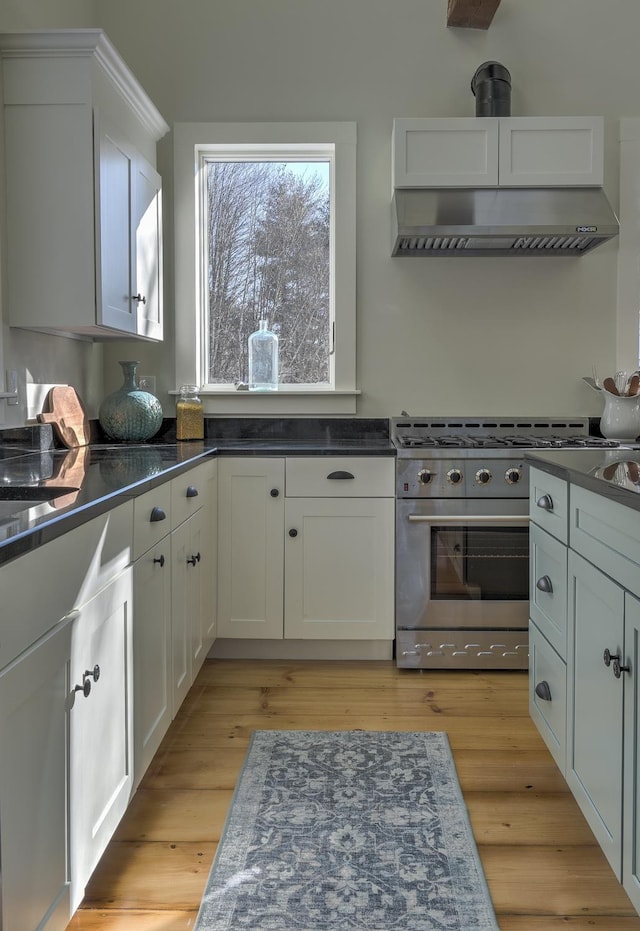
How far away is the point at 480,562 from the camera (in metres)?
2.99

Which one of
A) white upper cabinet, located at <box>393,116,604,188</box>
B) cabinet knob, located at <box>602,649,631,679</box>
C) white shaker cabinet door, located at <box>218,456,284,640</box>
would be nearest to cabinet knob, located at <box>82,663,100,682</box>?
cabinet knob, located at <box>602,649,631,679</box>

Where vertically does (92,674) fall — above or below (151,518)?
below

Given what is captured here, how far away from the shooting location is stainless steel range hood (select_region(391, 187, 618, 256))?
9.92ft

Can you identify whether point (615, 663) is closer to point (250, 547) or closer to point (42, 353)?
point (250, 547)

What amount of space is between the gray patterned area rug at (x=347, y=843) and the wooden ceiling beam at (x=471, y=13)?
2911 mm

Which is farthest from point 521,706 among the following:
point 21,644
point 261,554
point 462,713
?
point 21,644

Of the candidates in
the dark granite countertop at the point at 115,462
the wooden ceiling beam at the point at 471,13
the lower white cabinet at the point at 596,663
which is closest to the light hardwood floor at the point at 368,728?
the lower white cabinet at the point at 596,663

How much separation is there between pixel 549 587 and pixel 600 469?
15.8 inches

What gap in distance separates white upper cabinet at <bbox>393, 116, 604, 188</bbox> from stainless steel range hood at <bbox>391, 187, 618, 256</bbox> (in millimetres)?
44

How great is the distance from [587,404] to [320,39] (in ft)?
6.73

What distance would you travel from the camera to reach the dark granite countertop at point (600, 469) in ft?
4.67

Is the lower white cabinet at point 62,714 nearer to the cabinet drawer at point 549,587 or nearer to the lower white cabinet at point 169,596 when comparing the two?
the lower white cabinet at point 169,596

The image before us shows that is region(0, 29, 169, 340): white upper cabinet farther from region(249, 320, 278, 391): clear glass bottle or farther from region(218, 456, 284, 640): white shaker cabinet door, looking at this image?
region(249, 320, 278, 391): clear glass bottle

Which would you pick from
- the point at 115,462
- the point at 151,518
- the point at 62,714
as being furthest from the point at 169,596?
the point at 62,714
